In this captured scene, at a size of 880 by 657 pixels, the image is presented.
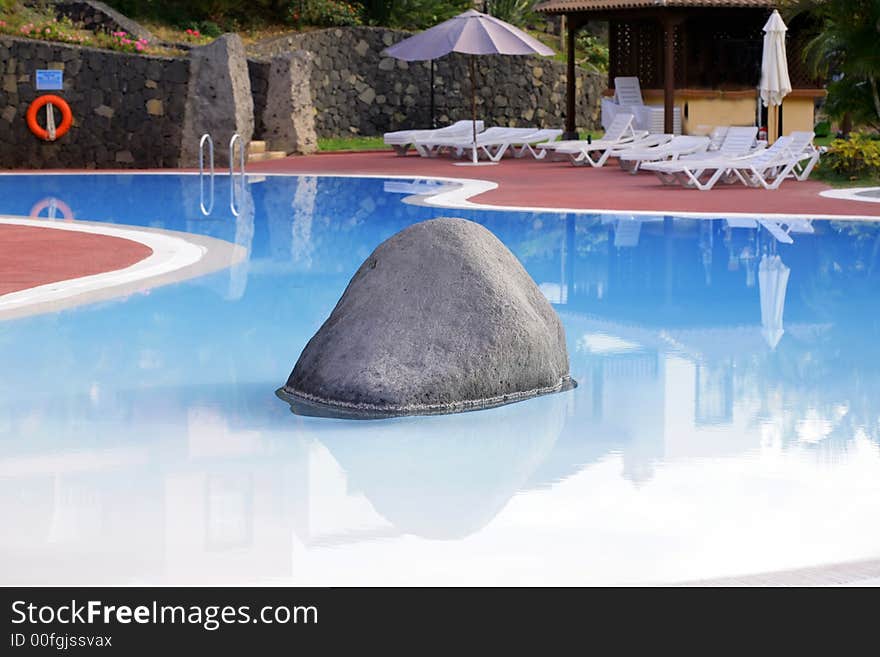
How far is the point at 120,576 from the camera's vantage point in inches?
192

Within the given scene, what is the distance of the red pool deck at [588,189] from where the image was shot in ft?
59.8

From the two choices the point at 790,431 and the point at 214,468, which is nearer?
the point at 214,468

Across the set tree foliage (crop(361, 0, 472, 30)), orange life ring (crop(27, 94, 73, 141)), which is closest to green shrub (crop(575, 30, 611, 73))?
tree foliage (crop(361, 0, 472, 30))

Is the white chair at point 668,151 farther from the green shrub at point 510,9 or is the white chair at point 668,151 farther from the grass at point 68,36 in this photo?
the green shrub at point 510,9

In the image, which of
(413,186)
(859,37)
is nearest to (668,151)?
(859,37)

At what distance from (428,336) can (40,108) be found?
2119 cm

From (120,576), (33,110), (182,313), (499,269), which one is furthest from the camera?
(33,110)

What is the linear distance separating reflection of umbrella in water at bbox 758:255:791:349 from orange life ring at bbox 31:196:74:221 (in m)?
8.45

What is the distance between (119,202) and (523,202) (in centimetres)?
561

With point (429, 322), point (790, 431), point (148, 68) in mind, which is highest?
point (148, 68)

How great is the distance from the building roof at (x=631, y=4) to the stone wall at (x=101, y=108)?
303 inches

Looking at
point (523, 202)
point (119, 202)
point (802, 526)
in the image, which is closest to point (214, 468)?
point (802, 526)
